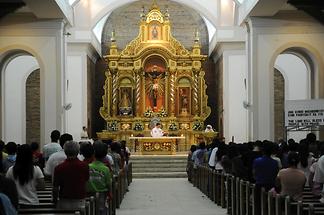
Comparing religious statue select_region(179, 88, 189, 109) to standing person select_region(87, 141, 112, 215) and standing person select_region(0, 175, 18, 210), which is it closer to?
standing person select_region(87, 141, 112, 215)

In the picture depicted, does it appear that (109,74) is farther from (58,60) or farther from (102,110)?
(58,60)

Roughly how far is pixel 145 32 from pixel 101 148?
27.1 metres

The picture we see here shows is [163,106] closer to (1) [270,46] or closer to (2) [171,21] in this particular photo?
(2) [171,21]

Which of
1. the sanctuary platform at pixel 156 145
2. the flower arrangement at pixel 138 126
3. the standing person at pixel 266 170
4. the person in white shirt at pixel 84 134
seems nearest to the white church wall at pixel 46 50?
the person in white shirt at pixel 84 134

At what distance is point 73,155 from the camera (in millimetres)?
9203

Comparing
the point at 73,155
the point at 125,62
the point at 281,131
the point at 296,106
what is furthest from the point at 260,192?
the point at 125,62

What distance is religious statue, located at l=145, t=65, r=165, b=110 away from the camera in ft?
122

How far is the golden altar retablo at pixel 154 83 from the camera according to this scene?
120ft

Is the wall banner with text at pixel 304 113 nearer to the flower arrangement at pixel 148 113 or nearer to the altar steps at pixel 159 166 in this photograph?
the altar steps at pixel 159 166

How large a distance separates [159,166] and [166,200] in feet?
36.1

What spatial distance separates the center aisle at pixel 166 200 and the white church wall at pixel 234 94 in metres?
10.0

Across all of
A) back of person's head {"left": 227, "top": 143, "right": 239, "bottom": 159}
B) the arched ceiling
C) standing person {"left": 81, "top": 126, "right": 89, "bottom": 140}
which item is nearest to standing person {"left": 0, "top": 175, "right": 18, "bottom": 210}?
back of person's head {"left": 227, "top": 143, "right": 239, "bottom": 159}

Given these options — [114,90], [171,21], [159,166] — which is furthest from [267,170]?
[171,21]

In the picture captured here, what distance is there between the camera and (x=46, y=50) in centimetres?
2581
